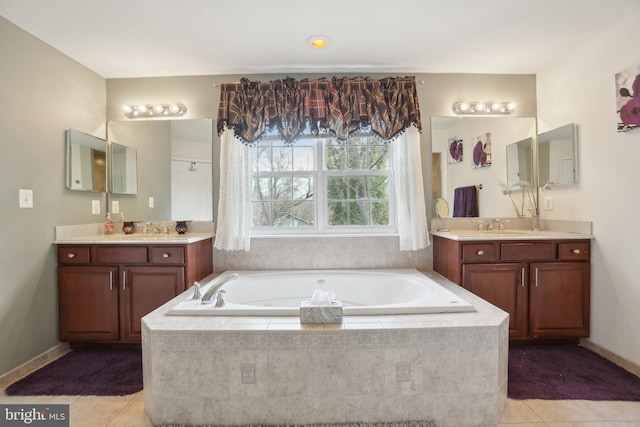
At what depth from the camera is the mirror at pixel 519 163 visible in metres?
2.84

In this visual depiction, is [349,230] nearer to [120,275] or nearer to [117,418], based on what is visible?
[120,275]

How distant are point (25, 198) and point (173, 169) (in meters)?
1.00

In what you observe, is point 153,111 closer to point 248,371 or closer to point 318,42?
point 318,42

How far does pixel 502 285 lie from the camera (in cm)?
234

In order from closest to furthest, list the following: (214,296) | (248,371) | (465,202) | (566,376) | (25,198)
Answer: (248,371) → (214,296) → (566,376) → (25,198) → (465,202)

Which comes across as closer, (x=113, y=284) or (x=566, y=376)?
(x=566, y=376)

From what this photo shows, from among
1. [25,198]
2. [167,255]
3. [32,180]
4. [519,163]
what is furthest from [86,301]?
[519,163]

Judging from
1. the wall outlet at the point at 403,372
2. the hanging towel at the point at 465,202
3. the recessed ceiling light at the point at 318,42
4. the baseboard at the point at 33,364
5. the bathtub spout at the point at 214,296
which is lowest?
the baseboard at the point at 33,364

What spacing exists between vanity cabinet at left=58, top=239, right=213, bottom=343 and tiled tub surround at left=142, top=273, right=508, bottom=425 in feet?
2.94

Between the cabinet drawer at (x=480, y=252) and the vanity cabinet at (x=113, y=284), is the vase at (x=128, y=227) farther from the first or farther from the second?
the cabinet drawer at (x=480, y=252)

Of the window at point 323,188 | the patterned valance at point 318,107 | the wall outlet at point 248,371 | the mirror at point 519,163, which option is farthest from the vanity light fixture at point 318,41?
the wall outlet at point 248,371

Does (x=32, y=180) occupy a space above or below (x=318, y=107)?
below

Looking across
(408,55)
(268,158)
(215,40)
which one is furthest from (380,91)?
(215,40)

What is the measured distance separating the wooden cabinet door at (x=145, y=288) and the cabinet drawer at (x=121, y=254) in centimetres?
6
